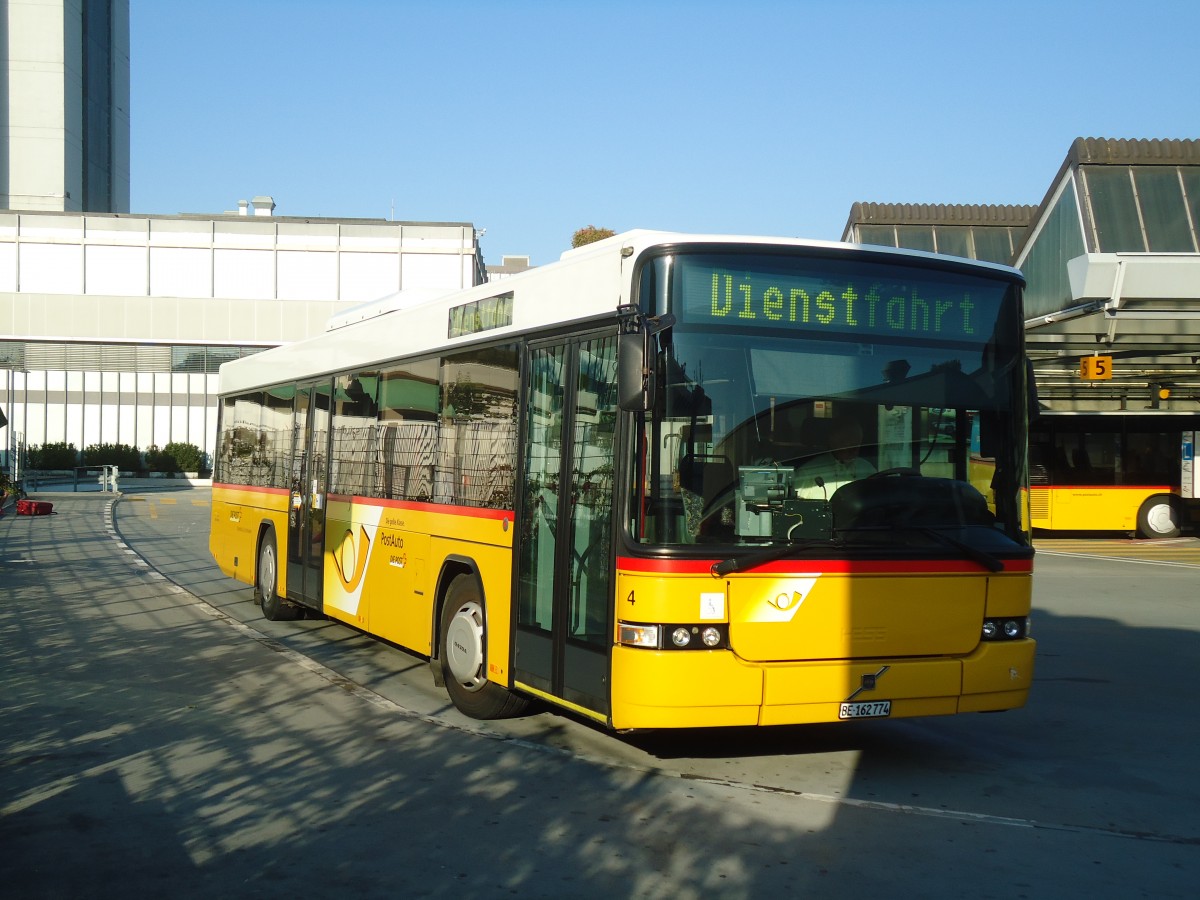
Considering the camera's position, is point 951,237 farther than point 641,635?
Yes

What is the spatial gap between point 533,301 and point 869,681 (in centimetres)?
321

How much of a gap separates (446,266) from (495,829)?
173ft

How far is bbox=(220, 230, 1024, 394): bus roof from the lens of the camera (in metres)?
7.14

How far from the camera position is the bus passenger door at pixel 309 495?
41.5ft

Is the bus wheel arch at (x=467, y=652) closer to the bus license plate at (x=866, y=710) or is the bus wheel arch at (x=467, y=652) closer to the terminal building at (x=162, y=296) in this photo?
the bus license plate at (x=866, y=710)

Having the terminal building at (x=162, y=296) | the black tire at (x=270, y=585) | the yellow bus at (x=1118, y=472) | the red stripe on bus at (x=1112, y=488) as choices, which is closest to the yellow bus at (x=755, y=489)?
the black tire at (x=270, y=585)

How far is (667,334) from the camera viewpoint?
683 cm

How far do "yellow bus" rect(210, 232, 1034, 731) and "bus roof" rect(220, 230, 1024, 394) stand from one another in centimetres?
3

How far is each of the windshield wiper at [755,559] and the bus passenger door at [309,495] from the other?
663 cm

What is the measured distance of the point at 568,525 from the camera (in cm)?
763

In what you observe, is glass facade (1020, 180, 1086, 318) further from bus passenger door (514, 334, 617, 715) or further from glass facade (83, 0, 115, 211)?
glass facade (83, 0, 115, 211)

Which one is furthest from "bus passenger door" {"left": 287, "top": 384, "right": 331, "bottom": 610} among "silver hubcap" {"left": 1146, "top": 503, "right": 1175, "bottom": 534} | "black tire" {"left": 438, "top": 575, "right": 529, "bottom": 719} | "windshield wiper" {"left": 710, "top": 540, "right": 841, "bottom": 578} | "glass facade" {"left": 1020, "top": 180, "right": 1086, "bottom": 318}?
"silver hubcap" {"left": 1146, "top": 503, "right": 1175, "bottom": 534}

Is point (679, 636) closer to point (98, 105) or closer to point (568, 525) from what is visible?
point (568, 525)

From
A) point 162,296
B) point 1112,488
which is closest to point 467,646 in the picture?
point 1112,488
